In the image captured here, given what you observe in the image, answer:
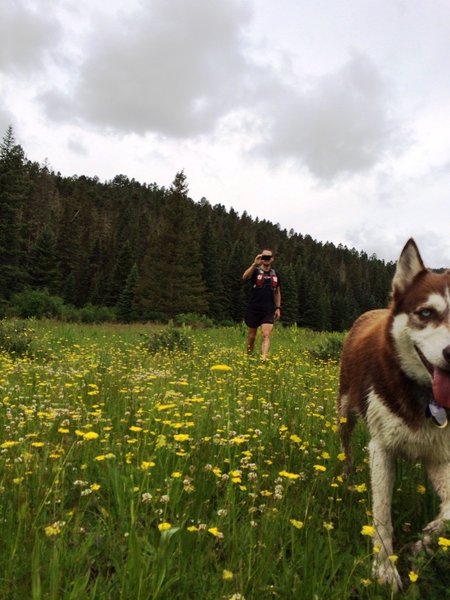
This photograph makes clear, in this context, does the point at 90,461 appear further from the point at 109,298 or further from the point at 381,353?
the point at 109,298

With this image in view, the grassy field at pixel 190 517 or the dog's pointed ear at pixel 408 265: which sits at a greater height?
the dog's pointed ear at pixel 408 265

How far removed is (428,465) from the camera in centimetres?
299

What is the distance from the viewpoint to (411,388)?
3020mm

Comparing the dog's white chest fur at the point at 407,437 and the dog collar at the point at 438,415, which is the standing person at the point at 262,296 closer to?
the dog's white chest fur at the point at 407,437

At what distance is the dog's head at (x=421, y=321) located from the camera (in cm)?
269

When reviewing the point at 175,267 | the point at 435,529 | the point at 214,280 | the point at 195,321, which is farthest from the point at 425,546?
the point at 214,280

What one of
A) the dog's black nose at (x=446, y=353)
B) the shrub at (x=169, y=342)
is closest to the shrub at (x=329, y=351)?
the shrub at (x=169, y=342)

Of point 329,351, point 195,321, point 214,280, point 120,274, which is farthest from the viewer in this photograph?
point 214,280

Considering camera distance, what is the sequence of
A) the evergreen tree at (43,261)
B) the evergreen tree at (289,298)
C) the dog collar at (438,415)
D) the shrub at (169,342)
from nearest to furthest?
the dog collar at (438,415) → the shrub at (169,342) → the evergreen tree at (43,261) → the evergreen tree at (289,298)

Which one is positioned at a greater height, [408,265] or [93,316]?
[408,265]

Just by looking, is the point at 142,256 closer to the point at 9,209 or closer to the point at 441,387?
the point at 9,209

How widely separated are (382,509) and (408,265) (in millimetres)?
1617

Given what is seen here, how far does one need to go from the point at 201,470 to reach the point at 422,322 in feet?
5.78

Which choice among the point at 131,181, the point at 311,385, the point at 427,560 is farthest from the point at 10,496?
the point at 131,181
